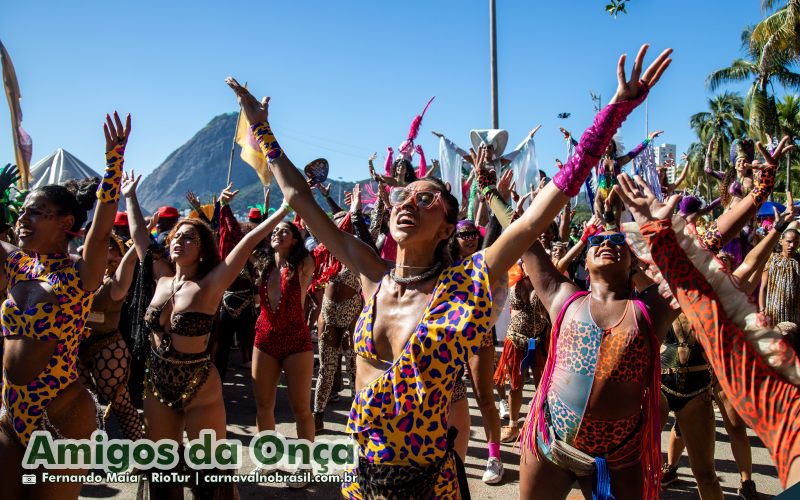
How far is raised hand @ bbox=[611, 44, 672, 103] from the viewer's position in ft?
7.32

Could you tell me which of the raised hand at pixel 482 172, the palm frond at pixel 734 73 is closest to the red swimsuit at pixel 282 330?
the raised hand at pixel 482 172

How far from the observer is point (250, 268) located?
7383mm

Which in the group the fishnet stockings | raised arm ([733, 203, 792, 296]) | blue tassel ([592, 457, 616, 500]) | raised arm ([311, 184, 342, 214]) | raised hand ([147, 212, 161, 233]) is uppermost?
raised arm ([311, 184, 342, 214])

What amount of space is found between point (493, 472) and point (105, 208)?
361cm

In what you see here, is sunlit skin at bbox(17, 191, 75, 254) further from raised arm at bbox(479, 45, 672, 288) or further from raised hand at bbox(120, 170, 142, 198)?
raised arm at bbox(479, 45, 672, 288)

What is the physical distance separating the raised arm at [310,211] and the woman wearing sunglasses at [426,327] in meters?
0.23

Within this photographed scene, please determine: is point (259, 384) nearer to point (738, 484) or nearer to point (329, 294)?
point (329, 294)

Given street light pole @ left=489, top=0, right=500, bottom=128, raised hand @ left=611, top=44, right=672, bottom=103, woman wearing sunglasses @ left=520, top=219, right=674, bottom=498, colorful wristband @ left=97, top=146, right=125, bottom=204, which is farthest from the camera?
street light pole @ left=489, top=0, right=500, bottom=128

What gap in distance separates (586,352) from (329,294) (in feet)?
12.6

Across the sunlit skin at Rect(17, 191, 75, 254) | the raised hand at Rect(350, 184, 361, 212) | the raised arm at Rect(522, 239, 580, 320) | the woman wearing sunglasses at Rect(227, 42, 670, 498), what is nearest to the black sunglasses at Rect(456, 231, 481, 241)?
the raised hand at Rect(350, 184, 361, 212)

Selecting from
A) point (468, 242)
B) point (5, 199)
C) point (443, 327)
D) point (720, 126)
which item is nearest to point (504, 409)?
point (468, 242)

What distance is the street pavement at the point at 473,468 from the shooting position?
15.0 ft

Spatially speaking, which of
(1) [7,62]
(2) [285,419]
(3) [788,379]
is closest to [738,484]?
(3) [788,379]

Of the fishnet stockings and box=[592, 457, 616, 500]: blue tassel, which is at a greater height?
the fishnet stockings
